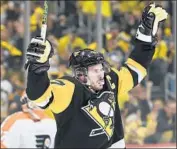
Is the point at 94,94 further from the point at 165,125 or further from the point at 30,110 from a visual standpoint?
the point at 165,125

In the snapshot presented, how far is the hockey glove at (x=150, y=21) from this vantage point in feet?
10.7

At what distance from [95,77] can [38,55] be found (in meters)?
0.64

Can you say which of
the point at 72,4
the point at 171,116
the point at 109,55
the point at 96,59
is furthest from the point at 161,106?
the point at 96,59

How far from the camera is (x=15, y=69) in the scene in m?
5.37

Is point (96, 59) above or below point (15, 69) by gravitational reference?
above

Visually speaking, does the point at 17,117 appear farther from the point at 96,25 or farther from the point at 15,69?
the point at 96,25

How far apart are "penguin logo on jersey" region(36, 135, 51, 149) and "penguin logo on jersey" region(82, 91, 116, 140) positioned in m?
1.58

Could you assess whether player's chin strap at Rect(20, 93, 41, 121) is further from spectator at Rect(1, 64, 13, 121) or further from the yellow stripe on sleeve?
the yellow stripe on sleeve

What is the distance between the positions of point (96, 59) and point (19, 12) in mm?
2496

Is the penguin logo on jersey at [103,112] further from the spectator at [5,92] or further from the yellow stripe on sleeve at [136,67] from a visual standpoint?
the spectator at [5,92]

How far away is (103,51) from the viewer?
5520 mm

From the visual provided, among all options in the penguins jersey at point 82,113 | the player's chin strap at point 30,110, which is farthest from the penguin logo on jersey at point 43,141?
the penguins jersey at point 82,113

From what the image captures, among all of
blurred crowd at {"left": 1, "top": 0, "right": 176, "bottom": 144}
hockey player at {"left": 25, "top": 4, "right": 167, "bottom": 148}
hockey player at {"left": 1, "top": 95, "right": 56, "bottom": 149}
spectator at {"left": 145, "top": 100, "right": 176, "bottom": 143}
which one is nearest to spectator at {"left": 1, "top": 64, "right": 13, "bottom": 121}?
blurred crowd at {"left": 1, "top": 0, "right": 176, "bottom": 144}

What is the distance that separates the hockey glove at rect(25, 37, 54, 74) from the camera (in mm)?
2543
